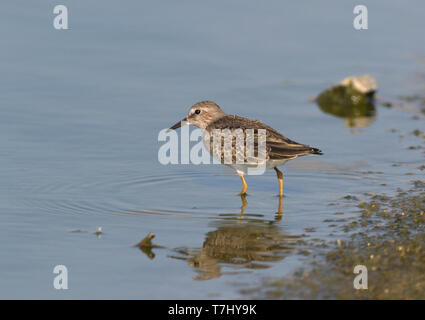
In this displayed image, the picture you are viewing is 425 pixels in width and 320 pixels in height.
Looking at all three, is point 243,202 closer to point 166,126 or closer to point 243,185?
point 243,185

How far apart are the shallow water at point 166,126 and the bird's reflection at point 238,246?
0.03m

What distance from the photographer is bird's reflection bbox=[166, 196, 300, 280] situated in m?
8.05

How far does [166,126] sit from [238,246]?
4.82 m

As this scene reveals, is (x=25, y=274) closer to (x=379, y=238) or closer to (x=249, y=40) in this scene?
(x=379, y=238)

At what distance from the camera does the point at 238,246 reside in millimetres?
8664

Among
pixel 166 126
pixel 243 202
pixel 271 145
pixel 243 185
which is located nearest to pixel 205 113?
pixel 243 185

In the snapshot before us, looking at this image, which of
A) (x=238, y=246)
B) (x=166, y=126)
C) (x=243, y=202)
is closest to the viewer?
(x=238, y=246)

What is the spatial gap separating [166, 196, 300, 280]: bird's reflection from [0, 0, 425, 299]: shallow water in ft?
0.09

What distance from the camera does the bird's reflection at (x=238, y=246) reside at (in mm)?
8047

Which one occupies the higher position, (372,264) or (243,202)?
(243,202)

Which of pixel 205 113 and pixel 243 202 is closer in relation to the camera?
pixel 243 202

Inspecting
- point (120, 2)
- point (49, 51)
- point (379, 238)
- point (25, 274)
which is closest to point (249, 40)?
point (120, 2)

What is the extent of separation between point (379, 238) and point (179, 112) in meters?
5.97

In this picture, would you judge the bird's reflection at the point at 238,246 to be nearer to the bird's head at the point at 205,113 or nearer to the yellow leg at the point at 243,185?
the yellow leg at the point at 243,185
